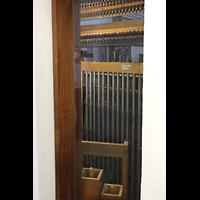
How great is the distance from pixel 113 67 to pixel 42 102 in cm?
58

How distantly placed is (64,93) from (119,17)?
693 millimetres

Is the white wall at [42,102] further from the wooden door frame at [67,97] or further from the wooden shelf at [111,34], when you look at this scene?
the wooden shelf at [111,34]

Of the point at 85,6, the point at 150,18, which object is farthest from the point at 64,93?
the point at 150,18

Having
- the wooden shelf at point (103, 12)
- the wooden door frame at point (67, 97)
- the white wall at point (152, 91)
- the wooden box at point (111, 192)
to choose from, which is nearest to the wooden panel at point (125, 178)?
the wooden box at point (111, 192)

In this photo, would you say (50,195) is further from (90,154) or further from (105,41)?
(105,41)

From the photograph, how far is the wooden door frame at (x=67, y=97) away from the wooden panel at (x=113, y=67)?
2.8 inches

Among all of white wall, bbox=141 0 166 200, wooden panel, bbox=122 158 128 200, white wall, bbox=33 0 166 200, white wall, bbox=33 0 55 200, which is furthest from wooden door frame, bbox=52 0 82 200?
white wall, bbox=141 0 166 200

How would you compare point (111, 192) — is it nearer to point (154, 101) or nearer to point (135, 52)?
point (154, 101)

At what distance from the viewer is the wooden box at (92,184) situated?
6.23 feet

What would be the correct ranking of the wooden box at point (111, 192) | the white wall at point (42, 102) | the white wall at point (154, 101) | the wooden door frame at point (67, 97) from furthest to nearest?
the wooden box at point (111, 192)
the wooden door frame at point (67, 97)
the white wall at point (42, 102)
the white wall at point (154, 101)

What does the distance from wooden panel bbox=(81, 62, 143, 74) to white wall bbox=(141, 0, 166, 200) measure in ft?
1.38

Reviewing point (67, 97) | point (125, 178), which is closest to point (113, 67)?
point (67, 97)

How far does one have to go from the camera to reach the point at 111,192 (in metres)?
1.87
